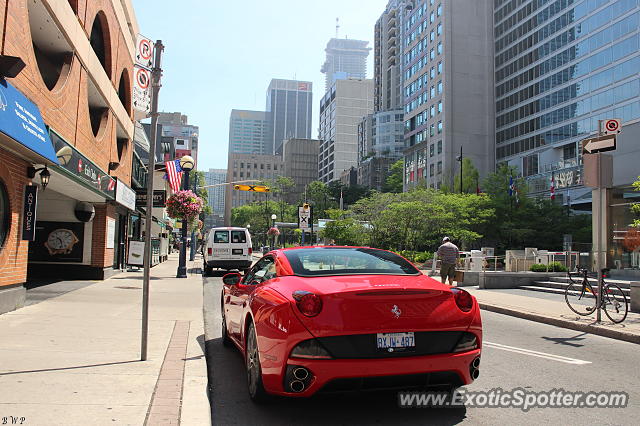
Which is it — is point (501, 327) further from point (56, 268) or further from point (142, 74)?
point (56, 268)

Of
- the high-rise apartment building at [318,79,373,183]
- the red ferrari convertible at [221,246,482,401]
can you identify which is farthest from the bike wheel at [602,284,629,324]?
the high-rise apartment building at [318,79,373,183]

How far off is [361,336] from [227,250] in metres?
19.1

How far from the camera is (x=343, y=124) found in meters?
175

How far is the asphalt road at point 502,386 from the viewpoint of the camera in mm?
4285

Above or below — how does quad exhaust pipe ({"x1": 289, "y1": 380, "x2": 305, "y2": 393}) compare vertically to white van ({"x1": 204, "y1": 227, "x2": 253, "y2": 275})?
below

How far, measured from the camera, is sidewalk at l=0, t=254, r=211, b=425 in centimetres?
409

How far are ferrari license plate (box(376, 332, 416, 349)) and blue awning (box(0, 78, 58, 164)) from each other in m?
6.39

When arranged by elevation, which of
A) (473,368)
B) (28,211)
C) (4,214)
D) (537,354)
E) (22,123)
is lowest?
(537,354)

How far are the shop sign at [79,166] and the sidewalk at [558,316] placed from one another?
10.9 metres

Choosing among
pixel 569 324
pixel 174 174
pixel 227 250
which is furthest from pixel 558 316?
pixel 174 174

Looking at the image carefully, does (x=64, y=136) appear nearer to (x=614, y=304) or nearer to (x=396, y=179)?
(x=614, y=304)

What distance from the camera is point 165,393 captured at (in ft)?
15.4

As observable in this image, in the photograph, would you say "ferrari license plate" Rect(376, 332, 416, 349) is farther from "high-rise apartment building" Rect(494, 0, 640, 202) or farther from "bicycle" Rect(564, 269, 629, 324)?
"high-rise apartment building" Rect(494, 0, 640, 202)

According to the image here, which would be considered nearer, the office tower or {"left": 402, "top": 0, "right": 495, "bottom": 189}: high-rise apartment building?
{"left": 402, "top": 0, "right": 495, "bottom": 189}: high-rise apartment building
